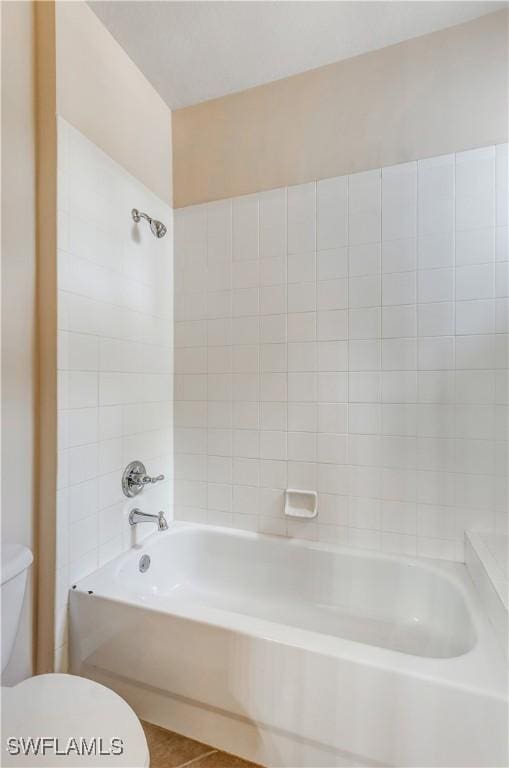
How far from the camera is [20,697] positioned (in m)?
0.96

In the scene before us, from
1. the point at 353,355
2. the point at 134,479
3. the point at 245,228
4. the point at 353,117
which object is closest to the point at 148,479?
the point at 134,479

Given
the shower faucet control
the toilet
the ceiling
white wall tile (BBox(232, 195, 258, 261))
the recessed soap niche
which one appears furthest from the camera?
white wall tile (BBox(232, 195, 258, 261))

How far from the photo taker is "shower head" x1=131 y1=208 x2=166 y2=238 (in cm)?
172

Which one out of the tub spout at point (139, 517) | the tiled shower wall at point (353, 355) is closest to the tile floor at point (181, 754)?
the tub spout at point (139, 517)

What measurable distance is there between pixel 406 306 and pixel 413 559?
1.10 metres

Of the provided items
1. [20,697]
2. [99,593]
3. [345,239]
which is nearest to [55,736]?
[20,697]

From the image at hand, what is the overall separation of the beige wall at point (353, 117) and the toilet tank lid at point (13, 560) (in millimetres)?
1790

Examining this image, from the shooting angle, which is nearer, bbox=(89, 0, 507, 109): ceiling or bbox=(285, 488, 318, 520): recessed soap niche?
bbox=(89, 0, 507, 109): ceiling

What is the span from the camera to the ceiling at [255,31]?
149 centimetres

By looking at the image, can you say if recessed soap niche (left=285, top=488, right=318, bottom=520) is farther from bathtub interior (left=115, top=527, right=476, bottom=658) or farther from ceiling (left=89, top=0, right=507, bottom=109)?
ceiling (left=89, top=0, right=507, bottom=109)

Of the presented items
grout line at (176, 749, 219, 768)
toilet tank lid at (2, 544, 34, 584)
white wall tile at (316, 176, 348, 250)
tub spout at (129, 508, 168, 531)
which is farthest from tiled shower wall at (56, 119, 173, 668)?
white wall tile at (316, 176, 348, 250)

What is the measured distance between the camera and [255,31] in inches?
62.6

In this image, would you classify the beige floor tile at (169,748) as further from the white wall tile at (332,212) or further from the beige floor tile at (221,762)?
the white wall tile at (332,212)

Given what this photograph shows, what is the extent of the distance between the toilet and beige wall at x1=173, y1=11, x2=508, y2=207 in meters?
1.97
